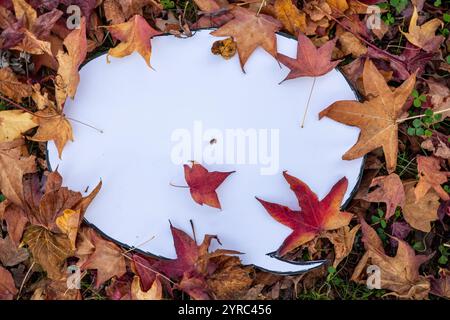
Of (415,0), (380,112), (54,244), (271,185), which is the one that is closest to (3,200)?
(54,244)

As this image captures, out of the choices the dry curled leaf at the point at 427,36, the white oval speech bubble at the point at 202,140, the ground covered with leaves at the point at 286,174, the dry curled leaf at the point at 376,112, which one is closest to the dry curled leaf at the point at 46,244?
the ground covered with leaves at the point at 286,174

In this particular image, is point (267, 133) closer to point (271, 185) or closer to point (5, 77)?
point (271, 185)

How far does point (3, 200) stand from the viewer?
1371 millimetres

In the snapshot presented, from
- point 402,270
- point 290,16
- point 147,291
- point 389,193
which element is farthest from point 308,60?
point 147,291

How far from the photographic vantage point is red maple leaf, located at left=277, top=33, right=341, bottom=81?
1.27 m

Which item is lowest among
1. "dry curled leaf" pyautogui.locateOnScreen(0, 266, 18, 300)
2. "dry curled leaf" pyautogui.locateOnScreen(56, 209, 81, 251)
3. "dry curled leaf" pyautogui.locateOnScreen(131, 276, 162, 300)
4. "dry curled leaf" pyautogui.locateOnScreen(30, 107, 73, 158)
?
"dry curled leaf" pyautogui.locateOnScreen(0, 266, 18, 300)

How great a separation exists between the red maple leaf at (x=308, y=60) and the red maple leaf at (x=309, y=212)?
0.26 meters

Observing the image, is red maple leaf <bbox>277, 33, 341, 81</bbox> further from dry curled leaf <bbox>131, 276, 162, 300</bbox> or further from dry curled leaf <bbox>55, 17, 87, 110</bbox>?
dry curled leaf <bbox>131, 276, 162, 300</bbox>

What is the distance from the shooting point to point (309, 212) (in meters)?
1.28

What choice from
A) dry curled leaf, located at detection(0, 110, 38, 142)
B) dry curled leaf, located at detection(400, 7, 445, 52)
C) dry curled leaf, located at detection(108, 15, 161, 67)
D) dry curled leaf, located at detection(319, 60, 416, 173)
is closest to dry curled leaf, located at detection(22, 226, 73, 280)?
dry curled leaf, located at detection(0, 110, 38, 142)

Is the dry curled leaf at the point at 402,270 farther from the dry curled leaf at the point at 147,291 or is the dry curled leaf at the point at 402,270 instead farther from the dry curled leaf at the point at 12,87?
the dry curled leaf at the point at 12,87

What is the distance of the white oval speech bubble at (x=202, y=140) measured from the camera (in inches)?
50.8
